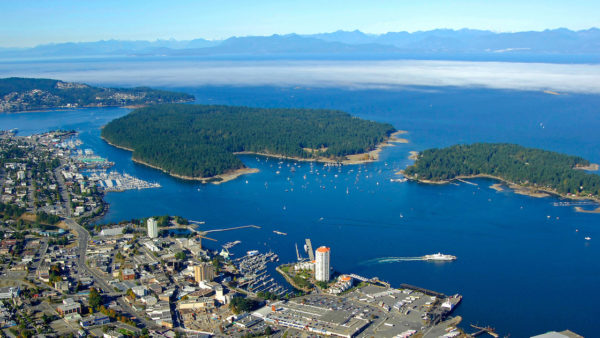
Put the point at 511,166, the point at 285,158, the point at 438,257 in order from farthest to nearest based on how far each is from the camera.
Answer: the point at 285,158, the point at 511,166, the point at 438,257

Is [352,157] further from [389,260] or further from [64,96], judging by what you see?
[64,96]

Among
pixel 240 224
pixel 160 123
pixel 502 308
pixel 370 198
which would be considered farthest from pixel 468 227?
pixel 160 123

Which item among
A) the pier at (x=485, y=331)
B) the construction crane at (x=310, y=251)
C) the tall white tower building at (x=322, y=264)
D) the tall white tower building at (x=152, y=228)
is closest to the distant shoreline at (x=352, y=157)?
the construction crane at (x=310, y=251)

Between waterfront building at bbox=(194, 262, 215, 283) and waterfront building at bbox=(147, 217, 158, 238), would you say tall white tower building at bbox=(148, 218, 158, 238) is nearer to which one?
waterfront building at bbox=(147, 217, 158, 238)

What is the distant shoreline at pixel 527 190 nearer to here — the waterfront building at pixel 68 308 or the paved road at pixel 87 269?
the paved road at pixel 87 269

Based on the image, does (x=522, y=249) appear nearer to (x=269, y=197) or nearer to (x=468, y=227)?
(x=468, y=227)

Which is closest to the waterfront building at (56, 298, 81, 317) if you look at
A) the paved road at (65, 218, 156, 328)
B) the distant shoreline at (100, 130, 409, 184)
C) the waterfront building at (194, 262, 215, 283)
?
the paved road at (65, 218, 156, 328)

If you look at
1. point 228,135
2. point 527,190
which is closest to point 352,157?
point 228,135
